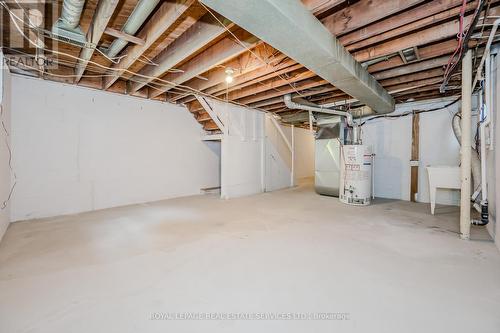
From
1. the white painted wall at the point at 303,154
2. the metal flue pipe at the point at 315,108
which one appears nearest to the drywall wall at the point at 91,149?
the metal flue pipe at the point at 315,108

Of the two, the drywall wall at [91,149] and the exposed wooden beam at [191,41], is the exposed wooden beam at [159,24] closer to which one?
the exposed wooden beam at [191,41]

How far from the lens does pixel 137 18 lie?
1.99 meters

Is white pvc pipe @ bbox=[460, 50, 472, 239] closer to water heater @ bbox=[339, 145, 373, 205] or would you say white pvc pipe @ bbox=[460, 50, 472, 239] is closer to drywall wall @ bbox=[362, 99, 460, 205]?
water heater @ bbox=[339, 145, 373, 205]

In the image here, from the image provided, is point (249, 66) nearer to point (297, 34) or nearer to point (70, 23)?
point (297, 34)

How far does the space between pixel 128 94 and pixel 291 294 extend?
4366 mm

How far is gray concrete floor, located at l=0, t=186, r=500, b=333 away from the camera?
1284 mm

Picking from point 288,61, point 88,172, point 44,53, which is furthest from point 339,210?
point 44,53

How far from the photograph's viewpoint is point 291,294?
152 cm

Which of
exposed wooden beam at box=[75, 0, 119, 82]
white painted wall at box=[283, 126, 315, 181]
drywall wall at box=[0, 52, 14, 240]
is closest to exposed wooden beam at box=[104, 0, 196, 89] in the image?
exposed wooden beam at box=[75, 0, 119, 82]

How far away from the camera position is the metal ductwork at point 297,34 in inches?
59.2

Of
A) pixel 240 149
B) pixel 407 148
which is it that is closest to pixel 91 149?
pixel 240 149

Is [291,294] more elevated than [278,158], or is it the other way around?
[278,158]

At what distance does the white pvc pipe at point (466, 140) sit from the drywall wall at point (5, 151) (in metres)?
5.07

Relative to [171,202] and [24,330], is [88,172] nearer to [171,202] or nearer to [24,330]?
[171,202]
